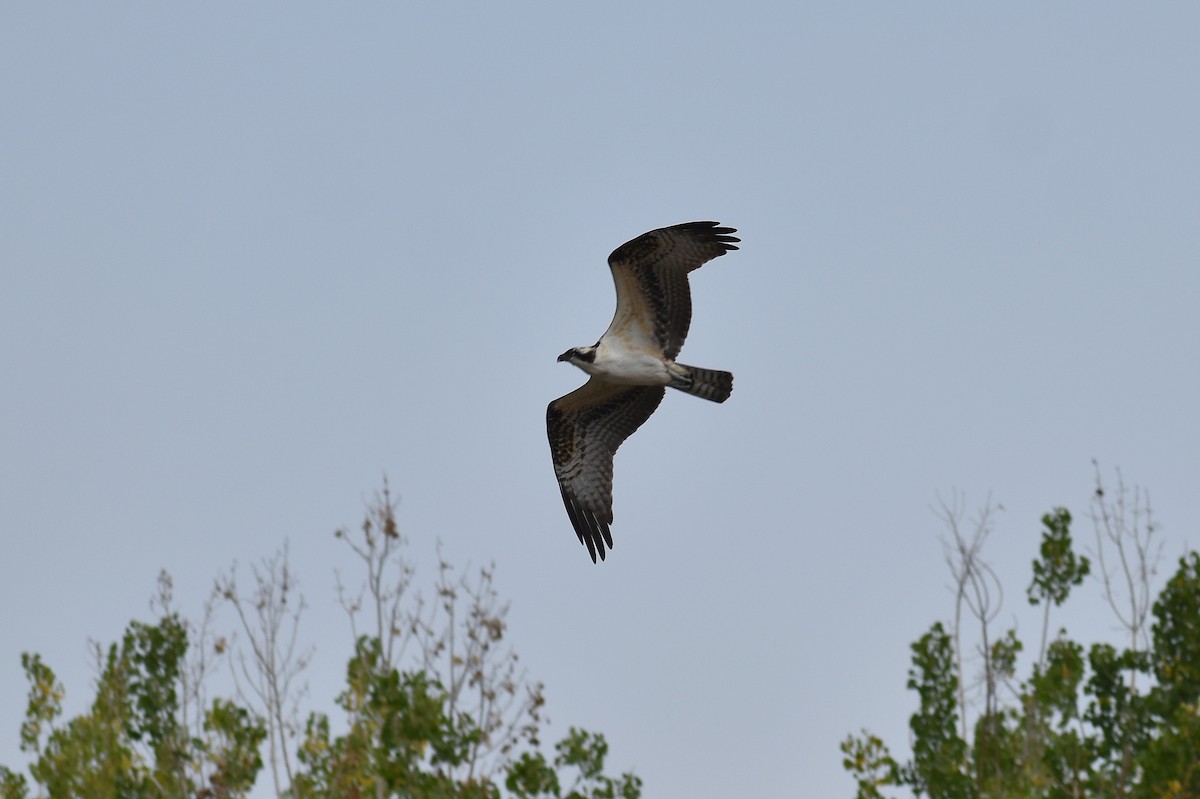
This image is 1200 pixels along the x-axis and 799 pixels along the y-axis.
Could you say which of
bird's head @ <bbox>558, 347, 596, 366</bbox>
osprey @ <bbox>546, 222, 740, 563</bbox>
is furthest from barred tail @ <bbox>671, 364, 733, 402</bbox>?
bird's head @ <bbox>558, 347, 596, 366</bbox>

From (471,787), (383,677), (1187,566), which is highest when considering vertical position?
(1187,566)

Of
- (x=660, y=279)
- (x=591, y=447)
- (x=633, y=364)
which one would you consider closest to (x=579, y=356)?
(x=633, y=364)

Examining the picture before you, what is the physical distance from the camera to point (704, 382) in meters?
13.6

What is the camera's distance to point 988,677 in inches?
752

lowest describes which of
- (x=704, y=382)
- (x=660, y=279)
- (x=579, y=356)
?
(x=704, y=382)

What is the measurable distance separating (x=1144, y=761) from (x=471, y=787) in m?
6.16

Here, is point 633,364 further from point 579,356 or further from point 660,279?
point 660,279

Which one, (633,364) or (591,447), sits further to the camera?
(591,447)

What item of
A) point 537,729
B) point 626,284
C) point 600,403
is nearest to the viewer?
point 626,284

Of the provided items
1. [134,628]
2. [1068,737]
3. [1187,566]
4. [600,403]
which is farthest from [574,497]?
[134,628]

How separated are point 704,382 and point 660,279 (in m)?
0.88

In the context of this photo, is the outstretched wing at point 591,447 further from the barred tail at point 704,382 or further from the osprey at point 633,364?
the barred tail at point 704,382

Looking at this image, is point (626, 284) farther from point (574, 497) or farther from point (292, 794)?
point (292, 794)

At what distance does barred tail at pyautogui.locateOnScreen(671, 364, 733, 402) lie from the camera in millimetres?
13469
